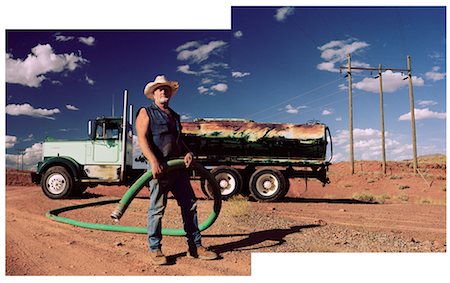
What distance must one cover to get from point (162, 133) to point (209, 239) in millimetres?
2096

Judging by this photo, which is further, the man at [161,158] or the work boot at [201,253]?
the work boot at [201,253]

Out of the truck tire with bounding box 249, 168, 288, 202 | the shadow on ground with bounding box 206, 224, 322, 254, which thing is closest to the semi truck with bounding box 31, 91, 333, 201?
the truck tire with bounding box 249, 168, 288, 202

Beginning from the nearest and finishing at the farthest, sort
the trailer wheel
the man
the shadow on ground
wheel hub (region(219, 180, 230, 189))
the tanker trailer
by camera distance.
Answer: the man < the shadow on ground < the trailer wheel < wheel hub (region(219, 180, 230, 189)) < the tanker trailer

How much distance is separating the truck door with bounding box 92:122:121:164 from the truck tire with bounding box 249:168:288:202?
399cm

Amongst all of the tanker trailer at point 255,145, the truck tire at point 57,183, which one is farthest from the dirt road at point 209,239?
the tanker trailer at point 255,145

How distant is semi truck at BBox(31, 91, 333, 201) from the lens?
1159cm

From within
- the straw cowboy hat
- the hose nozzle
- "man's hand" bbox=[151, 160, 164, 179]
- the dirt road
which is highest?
the straw cowboy hat

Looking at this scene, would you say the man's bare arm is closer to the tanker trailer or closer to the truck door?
the truck door

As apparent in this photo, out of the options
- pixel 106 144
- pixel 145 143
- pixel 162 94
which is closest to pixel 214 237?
pixel 145 143

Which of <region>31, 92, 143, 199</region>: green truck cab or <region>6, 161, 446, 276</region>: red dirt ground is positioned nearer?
<region>6, 161, 446, 276</region>: red dirt ground

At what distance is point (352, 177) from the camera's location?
26.6 meters

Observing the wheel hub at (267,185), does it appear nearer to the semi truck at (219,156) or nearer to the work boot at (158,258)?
the semi truck at (219,156)

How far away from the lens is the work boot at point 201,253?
5.36 metres

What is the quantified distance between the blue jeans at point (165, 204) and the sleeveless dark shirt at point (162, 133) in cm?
26
